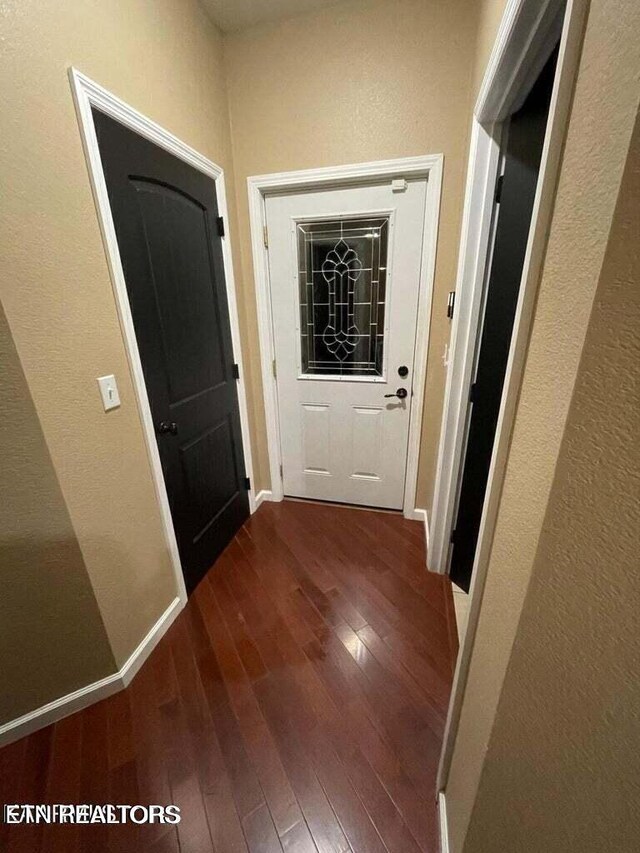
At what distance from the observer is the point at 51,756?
1067mm

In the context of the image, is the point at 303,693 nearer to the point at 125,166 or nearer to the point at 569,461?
the point at 569,461

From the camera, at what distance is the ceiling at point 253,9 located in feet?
4.77

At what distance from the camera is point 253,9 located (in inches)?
58.7

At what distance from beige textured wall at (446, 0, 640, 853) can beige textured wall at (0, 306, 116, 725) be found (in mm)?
1192

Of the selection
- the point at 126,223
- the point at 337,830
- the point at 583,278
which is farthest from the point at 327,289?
the point at 337,830

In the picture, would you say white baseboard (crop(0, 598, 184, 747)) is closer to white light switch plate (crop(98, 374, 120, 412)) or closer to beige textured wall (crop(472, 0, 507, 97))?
white light switch plate (crop(98, 374, 120, 412))

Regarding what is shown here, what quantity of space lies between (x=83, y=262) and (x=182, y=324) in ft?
1.57

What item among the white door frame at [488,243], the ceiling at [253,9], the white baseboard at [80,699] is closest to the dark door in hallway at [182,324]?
the white baseboard at [80,699]

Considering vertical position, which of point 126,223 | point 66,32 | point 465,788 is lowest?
point 465,788

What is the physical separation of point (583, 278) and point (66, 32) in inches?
59.7

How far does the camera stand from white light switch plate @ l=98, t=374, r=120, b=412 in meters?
1.11

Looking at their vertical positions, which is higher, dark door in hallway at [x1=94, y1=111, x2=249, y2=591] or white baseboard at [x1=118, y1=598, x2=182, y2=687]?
dark door in hallway at [x1=94, y1=111, x2=249, y2=591]

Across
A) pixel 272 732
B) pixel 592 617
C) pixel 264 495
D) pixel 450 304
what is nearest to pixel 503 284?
pixel 450 304

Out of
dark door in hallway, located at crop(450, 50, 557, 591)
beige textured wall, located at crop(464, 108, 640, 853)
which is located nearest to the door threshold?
dark door in hallway, located at crop(450, 50, 557, 591)
